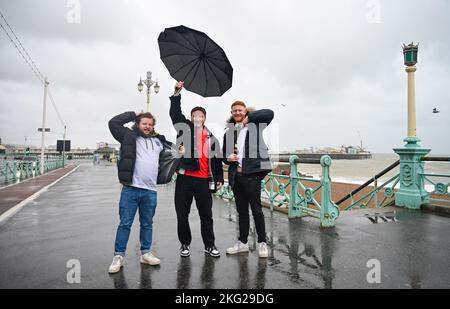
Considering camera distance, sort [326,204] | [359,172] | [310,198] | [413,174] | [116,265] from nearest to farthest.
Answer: [116,265] → [326,204] → [310,198] → [413,174] → [359,172]

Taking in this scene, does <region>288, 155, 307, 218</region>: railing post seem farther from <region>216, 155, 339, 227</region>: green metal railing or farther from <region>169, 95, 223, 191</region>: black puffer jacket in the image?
<region>169, 95, 223, 191</region>: black puffer jacket

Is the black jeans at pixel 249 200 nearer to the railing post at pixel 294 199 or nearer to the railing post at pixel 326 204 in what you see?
the railing post at pixel 326 204

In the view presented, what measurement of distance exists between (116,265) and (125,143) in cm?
142

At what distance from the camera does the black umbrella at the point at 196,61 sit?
355 cm

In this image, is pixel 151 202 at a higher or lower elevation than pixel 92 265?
higher

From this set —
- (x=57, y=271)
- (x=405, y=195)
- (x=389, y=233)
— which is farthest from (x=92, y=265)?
(x=405, y=195)

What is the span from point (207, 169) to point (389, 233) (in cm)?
345

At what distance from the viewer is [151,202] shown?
344 centimetres

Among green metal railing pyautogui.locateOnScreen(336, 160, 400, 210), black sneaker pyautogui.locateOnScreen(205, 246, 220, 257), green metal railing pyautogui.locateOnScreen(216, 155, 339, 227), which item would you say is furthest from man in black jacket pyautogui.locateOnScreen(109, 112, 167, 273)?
green metal railing pyautogui.locateOnScreen(336, 160, 400, 210)

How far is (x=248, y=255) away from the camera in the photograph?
3.78 m

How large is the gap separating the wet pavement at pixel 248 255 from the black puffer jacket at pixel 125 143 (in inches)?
44.2

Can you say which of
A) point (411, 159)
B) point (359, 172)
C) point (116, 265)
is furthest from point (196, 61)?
point (359, 172)

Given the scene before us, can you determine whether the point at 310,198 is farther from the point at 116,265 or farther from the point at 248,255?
the point at 116,265
